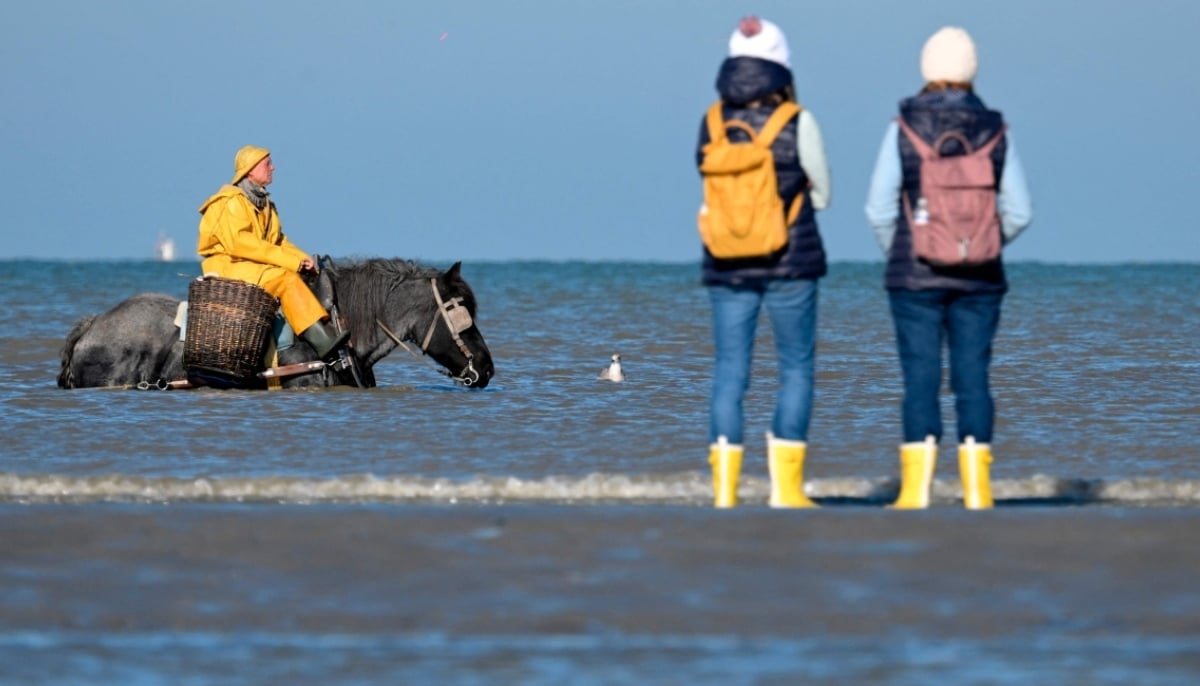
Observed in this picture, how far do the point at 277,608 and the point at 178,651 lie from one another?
1.45ft

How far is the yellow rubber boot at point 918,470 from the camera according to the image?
673cm

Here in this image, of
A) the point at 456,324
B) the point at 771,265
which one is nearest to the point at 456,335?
the point at 456,324

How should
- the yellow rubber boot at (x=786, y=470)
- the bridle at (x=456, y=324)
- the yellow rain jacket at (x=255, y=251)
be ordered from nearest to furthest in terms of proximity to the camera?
the yellow rubber boot at (x=786, y=470) → the yellow rain jacket at (x=255, y=251) → the bridle at (x=456, y=324)

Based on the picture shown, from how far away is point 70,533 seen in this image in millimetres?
5949

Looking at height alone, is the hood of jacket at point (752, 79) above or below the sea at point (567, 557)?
above

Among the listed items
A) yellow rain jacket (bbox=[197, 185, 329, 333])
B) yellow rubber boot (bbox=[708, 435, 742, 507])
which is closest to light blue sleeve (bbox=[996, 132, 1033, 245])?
yellow rubber boot (bbox=[708, 435, 742, 507])

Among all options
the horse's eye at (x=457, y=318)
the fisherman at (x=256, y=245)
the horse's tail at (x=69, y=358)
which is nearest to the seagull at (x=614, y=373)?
the horse's eye at (x=457, y=318)

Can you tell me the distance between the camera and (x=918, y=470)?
6730mm

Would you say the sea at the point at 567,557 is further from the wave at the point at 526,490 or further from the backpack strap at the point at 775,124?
the backpack strap at the point at 775,124

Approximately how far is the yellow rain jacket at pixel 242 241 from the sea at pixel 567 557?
148 cm

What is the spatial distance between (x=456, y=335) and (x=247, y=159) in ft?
5.92

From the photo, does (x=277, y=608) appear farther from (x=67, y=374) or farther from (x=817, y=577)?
(x=67, y=374)

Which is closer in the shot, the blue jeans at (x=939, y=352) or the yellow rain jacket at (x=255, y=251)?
the blue jeans at (x=939, y=352)

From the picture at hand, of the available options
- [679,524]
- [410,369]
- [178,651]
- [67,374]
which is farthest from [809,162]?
[410,369]
